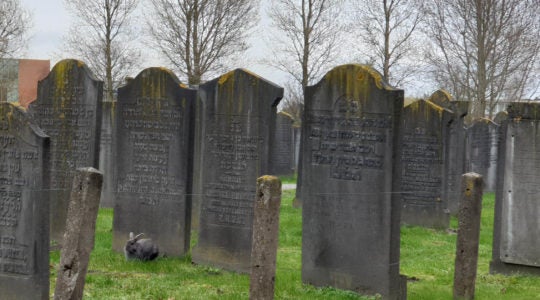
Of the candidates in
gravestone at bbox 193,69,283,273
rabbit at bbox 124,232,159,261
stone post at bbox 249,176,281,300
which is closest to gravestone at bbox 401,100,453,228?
gravestone at bbox 193,69,283,273

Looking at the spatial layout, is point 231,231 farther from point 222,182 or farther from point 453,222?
point 453,222

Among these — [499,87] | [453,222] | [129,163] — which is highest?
→ [499,87]

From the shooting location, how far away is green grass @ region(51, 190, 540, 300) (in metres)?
8.27

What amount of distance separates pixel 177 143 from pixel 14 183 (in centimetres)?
351

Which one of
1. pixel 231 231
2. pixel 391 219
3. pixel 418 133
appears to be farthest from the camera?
pixel 418 133

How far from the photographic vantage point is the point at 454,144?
661 inches

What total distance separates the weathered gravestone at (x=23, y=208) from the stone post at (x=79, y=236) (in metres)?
1.02

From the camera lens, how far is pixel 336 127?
857 centimetres

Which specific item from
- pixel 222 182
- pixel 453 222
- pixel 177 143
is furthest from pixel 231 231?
pixel 453 222

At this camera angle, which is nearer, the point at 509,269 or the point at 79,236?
the point at 79,236

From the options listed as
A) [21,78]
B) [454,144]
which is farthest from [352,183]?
[21,78]

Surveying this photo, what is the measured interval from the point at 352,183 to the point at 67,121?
481cm

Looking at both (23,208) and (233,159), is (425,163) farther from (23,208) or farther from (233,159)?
(23,208)

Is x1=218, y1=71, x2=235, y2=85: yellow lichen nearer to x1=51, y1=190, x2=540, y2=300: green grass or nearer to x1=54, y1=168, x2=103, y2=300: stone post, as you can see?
x1=51, y1=190, x2=540, y2=300: green grass
